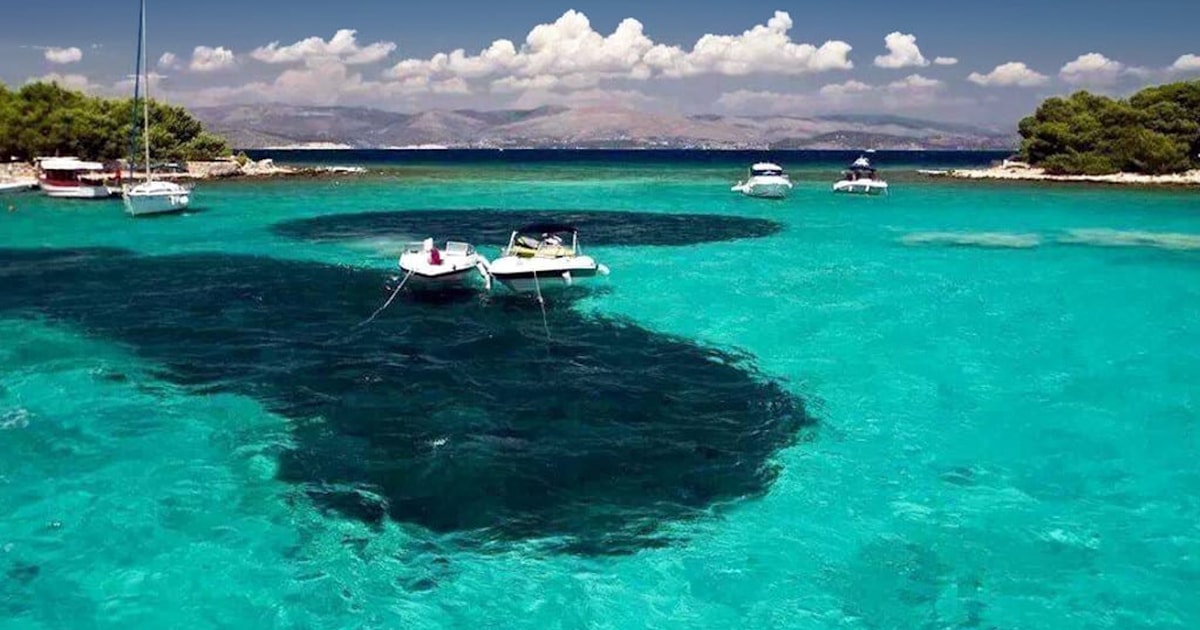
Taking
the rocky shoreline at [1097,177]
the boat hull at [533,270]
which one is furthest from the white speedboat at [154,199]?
the rocky shoreline at [1097,177]

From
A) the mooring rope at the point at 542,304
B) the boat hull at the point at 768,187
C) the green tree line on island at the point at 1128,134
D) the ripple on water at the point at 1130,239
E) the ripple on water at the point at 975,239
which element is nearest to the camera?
the mooring rope at the point at 542,304

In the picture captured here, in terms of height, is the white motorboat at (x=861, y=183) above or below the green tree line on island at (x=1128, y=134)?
below

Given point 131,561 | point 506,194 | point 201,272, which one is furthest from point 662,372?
point 506,194

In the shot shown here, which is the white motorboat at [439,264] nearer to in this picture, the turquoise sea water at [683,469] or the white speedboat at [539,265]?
the white speedboat at [539,265]

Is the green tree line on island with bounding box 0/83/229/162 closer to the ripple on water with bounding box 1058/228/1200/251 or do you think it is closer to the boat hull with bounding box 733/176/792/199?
the boat hull with bounding box 733/176/792/199

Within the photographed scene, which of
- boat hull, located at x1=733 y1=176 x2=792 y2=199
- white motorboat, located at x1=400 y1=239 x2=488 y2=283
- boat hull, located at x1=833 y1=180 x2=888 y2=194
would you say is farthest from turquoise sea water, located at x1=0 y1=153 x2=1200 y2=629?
boat hull, located at x1=833 y1=180 x2=888 y2=194

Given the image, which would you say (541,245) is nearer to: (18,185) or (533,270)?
(533,270)

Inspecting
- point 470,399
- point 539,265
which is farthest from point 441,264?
point 470,399
